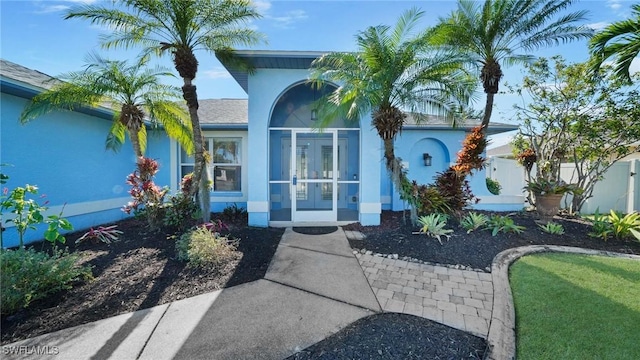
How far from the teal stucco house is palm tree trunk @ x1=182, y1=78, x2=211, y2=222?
122cm

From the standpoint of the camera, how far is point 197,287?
4.20 meters

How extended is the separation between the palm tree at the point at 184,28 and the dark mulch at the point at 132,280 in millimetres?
1733

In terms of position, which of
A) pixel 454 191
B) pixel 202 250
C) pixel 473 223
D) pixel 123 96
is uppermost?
pixel 123 96

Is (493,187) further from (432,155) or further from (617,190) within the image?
(432,155)

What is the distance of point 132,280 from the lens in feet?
14.6

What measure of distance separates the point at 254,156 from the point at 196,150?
150 centimetres

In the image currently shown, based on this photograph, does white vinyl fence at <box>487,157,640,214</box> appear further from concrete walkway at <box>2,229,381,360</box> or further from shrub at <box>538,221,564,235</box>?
concrete walkway at <box>2,229,381,360</box>

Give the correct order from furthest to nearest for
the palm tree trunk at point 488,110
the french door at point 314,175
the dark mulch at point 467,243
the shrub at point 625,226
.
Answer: the french door at point 314,175 → the palm tree trunk at point 488,110 → the shrub at point 625,226 → the dark mulch at point 467,243

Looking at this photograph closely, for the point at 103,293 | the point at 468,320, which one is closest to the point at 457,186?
the point at 468,320

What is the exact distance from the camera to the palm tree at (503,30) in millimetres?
7246

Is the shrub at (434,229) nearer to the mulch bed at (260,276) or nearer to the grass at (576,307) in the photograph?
the mulch bed at (260,276)

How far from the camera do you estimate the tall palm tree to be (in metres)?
6.45

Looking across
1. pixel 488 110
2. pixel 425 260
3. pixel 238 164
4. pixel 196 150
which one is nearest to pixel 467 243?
pixel 425 260

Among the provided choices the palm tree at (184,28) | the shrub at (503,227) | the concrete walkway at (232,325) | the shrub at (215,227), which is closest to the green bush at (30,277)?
the concrete walkway at (232,325)
